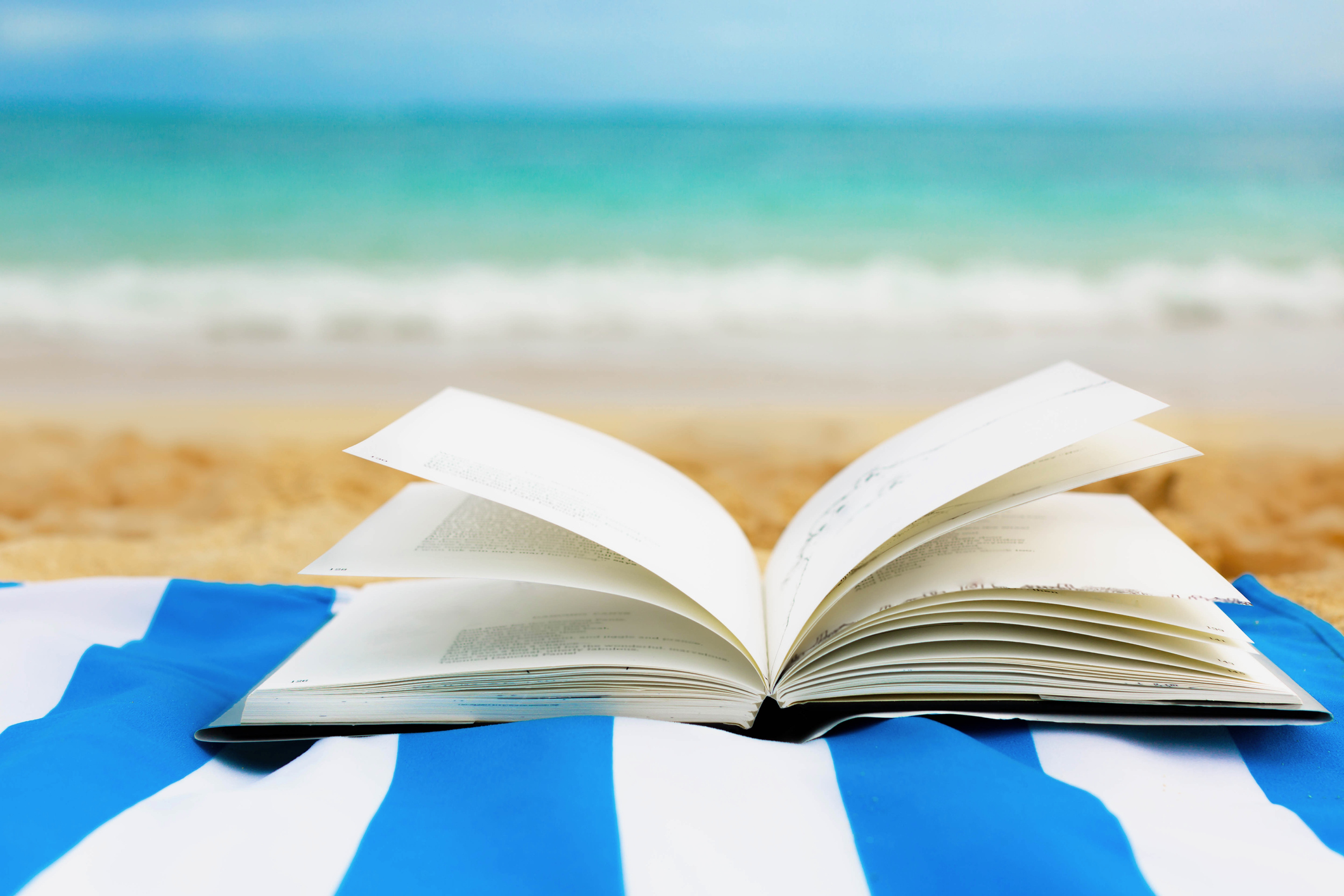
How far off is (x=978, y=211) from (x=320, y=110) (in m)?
3.37

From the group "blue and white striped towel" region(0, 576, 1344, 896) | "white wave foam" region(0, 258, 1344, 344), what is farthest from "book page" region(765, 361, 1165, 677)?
"white wave foam" region(0, 258, 1344, 344)

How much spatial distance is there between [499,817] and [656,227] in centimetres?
335

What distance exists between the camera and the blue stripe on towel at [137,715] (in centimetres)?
43

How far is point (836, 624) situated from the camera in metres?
0.57

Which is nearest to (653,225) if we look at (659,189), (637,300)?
(659,189)

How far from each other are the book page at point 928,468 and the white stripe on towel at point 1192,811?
0.55 feet

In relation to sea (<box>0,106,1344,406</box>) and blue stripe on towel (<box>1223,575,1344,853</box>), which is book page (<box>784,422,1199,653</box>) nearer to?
blue stripe on towel (<box>1223,575,1344,853</box>)

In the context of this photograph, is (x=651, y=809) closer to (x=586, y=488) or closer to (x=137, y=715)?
(x=586, y=488)

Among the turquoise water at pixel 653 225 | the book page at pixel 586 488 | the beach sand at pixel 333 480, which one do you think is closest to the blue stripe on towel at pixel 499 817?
the book page at pixel 586 488

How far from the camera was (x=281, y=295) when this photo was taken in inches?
119

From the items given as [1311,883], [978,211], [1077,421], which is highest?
[978,211]

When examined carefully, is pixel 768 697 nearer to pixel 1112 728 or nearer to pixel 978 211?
pixel 1112 728

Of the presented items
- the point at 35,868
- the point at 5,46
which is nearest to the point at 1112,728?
the point at 35,868

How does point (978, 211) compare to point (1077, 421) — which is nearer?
point (1077, 421)
